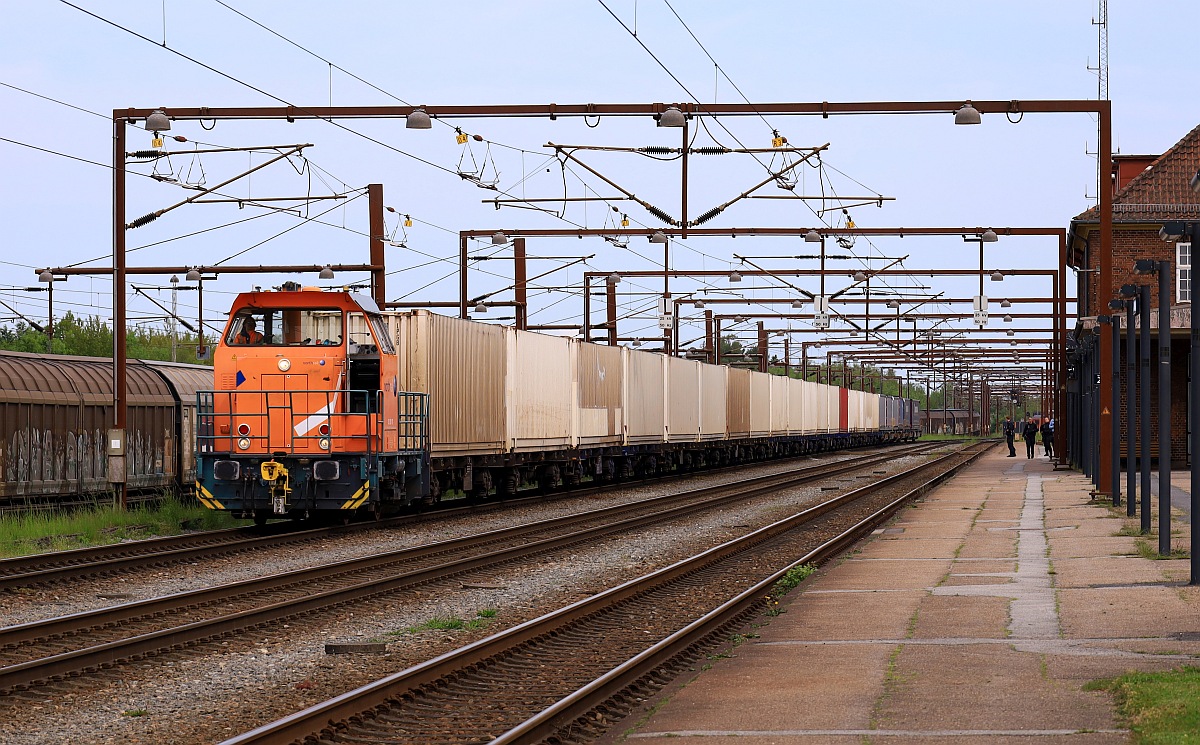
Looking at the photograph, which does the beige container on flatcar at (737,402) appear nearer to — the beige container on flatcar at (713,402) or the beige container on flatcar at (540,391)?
the beige container on flatcar at (713,402)

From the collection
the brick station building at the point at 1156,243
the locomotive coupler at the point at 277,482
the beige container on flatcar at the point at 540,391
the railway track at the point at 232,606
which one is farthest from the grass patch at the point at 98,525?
the brick station building at the point at 1156,243

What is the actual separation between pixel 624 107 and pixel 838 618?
11.2 meters

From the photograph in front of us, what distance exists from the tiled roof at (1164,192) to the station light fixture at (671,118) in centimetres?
2695

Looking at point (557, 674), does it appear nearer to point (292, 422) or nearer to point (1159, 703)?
point (1159, 703)

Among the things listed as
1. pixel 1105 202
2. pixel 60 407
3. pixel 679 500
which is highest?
pixel 1105 202

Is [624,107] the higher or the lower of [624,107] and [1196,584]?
the higher

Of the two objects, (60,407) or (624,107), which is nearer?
(624,107)

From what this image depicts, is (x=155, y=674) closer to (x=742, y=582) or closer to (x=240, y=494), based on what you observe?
(x=742, y=582)

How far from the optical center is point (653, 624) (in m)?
12.2

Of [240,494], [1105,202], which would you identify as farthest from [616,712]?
[1105,202]

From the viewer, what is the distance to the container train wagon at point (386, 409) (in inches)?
789

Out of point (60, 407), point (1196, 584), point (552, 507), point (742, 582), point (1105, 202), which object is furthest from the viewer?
point (552, 507)

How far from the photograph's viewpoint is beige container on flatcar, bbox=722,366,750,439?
4828 centimetres

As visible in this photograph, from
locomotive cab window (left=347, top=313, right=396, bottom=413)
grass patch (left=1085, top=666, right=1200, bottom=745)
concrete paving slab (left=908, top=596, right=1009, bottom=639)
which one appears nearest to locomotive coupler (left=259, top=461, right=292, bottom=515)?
locomotive cab window (left=347, top=313, right=396, bottom=413)
